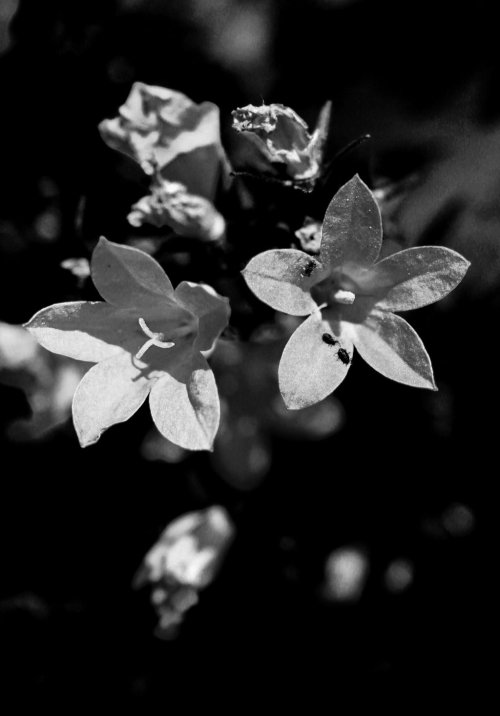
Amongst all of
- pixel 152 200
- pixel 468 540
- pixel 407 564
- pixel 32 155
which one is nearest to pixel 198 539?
pixel 407 564

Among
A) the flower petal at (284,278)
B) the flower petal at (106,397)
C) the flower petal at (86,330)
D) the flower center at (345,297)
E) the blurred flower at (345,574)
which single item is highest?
the flower petal at (284,278)

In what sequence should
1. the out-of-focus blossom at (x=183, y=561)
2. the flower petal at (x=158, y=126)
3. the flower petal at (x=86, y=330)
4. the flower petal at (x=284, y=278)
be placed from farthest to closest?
the out-of-focus blossom at (x=183, y=561) < the flower petal at (x=158, y=126) < the flower petal at (x=86, y=330) < the flower petal at (x=284, y=278)

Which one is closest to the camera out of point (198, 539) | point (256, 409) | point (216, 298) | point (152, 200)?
point (216, 298)

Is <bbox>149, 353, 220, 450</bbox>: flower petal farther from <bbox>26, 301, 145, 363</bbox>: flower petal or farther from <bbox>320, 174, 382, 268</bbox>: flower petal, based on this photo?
<bbox>320, 174, 382, 268</bbox>: flower petal

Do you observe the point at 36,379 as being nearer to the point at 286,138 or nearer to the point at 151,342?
the point at 151,342

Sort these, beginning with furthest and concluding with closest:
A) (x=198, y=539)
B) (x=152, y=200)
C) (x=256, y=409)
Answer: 1. (x=256, y=409)
2. (x=198, y=539)
3. (x=152, y=200)

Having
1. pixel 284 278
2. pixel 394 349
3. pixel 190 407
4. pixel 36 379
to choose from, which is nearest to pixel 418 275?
pixel 394 349

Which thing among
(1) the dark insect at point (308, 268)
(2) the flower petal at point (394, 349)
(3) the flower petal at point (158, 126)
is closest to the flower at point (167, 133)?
(3) the flower petal at point (158, 126)

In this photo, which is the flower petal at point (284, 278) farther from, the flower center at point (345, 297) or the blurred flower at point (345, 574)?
the blurred flower at point (345, 574)

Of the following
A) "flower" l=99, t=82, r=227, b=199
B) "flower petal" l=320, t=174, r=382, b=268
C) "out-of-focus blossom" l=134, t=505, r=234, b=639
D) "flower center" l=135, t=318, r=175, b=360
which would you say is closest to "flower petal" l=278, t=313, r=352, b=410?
"flower petal" l=320, t=174, r=382, b=268

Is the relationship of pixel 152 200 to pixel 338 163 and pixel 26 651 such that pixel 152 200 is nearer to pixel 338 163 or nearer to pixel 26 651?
pixel 338 163
